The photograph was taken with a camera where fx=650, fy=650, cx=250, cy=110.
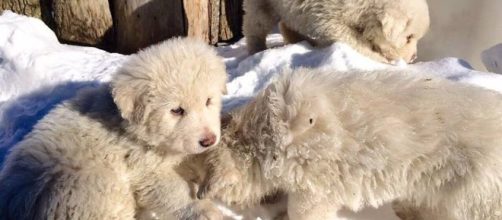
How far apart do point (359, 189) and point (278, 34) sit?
3.68 meters

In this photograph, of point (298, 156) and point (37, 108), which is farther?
point (37, 108)

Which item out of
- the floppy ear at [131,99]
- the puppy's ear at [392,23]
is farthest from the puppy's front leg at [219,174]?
the puppy's ear at [392,23]

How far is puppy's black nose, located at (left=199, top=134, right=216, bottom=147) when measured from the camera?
12.2 ft

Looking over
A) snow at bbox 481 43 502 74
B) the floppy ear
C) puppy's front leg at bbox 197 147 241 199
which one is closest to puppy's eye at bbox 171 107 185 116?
the floppy ear

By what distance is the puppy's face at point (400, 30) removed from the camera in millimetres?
5609

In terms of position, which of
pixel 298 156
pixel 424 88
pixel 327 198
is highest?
pixel 424 88

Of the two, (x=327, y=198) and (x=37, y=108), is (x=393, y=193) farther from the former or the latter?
(x=37, y=108)

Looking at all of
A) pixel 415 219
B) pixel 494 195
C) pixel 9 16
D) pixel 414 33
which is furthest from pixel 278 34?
pixel 494 195

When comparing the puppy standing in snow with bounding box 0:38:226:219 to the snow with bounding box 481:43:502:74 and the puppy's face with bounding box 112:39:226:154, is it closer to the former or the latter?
the puppy's face with bounding box 112:39:226:154

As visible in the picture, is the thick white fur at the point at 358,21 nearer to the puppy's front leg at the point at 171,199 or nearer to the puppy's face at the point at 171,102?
the puppy's face at the point at 171,102

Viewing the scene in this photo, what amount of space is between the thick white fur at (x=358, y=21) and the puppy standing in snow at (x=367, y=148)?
1.79 metres

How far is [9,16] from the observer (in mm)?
5910

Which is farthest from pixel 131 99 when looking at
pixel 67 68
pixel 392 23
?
pixel 392 23

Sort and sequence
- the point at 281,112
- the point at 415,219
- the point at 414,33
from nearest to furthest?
the point at 281,112 → the point at 415,219 → the point at 414,33
